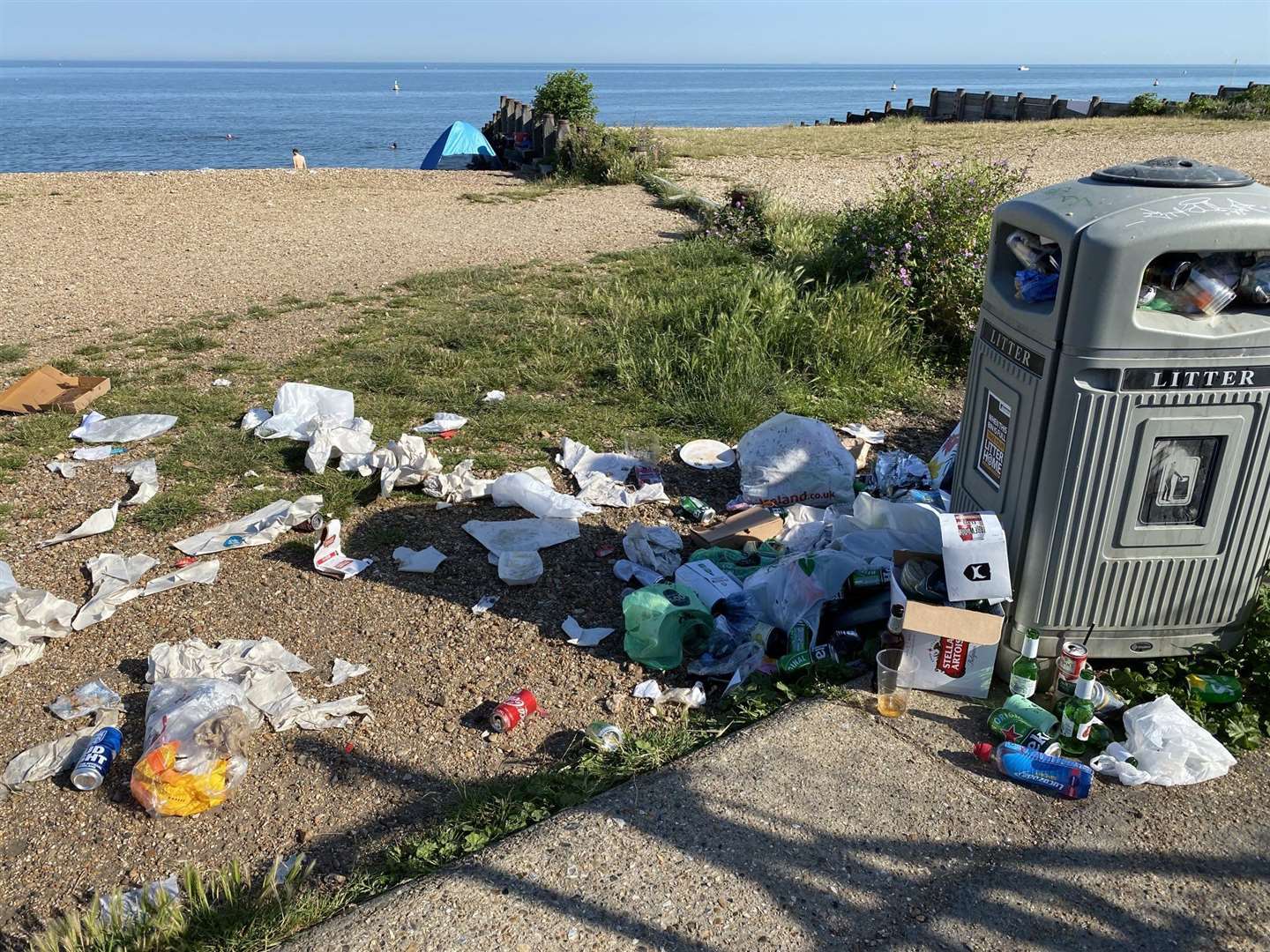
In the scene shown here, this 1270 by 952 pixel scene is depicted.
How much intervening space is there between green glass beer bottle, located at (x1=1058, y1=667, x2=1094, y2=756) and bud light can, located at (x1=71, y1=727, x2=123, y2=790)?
9.12 feet

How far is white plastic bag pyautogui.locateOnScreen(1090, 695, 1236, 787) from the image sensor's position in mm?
2678

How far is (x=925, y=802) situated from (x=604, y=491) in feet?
8.17

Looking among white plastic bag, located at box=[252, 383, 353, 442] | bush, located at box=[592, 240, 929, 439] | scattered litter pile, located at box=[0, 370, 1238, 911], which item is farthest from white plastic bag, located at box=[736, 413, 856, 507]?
white plastic bag, located at box=[252, 383, 353, 442]

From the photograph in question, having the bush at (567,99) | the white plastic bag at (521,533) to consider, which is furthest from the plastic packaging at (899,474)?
the bush at (567,99)

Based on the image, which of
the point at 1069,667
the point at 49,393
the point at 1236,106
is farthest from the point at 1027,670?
the point at 1236,106

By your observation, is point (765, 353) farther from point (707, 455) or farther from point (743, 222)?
point (743, 222)

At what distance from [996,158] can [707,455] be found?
13.4 m

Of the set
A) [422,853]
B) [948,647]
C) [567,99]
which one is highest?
[567,99]

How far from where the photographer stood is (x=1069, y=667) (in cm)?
292

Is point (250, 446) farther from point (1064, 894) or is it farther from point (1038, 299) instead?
point (1064, 894)

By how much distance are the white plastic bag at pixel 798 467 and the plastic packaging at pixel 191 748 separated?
8.29 feet

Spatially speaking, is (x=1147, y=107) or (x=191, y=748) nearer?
(x=191, y=748)

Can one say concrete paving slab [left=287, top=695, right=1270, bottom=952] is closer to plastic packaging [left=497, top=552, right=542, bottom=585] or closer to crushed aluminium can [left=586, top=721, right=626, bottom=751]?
crushed aluminium can [left=586, top=721, right=626, bottom=751]

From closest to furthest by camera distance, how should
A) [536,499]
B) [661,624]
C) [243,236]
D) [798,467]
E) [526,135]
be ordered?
1. [661,624]
2. [536,499]
3. [798,467]
4. [243,236]
5. [526,135]
